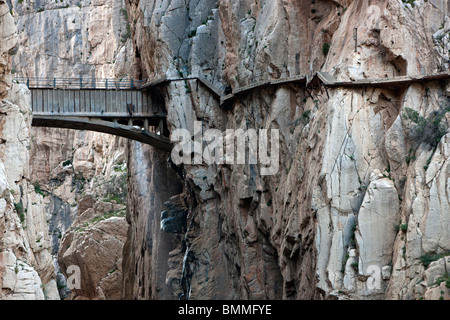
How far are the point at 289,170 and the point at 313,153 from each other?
4.47 meters

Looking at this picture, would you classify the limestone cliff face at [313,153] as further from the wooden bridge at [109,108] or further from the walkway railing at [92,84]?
the walkway railing at [92,84]

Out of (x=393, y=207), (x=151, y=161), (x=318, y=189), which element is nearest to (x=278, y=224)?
(x=318, y=189)

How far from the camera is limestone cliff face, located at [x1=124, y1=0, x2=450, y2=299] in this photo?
124 feet

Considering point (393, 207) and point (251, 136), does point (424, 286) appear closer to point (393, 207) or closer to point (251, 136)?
point (393, 207)

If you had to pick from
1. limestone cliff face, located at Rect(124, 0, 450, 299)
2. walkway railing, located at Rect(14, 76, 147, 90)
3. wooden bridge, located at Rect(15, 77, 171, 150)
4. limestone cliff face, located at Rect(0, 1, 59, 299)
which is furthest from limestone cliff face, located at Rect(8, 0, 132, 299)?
limestone cliff face, located at Rect(0, 1, 59, 299)

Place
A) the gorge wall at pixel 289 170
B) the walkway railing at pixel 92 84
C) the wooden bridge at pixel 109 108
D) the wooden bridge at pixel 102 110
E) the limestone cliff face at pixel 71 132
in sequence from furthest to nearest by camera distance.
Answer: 1. the limestone cliff face at pixel 71 132
2. the walkway railing at pixel 92 84
3. the wooden bridge at pixel 102 110
4. the wooden bridge at pixel 109 108
5. the gorge wall at pixel 289 170

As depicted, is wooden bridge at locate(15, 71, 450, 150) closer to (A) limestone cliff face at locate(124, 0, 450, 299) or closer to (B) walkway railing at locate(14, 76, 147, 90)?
(B) walkway railing at locate(14, 76, 147, 90)

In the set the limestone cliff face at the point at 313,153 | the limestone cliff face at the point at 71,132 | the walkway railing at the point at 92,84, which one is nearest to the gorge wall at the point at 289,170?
the limestone cliff face at the point at 313,153

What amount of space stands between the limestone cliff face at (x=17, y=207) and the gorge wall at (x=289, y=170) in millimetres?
132

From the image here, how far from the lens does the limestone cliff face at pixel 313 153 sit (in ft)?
124

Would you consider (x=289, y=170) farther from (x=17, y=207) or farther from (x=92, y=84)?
(x=92, y=84)

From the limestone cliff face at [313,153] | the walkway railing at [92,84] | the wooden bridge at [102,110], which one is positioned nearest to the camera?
the limestone cliff face at [313,153]

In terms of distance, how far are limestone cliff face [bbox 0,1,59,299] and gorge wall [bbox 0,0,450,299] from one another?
13cm
